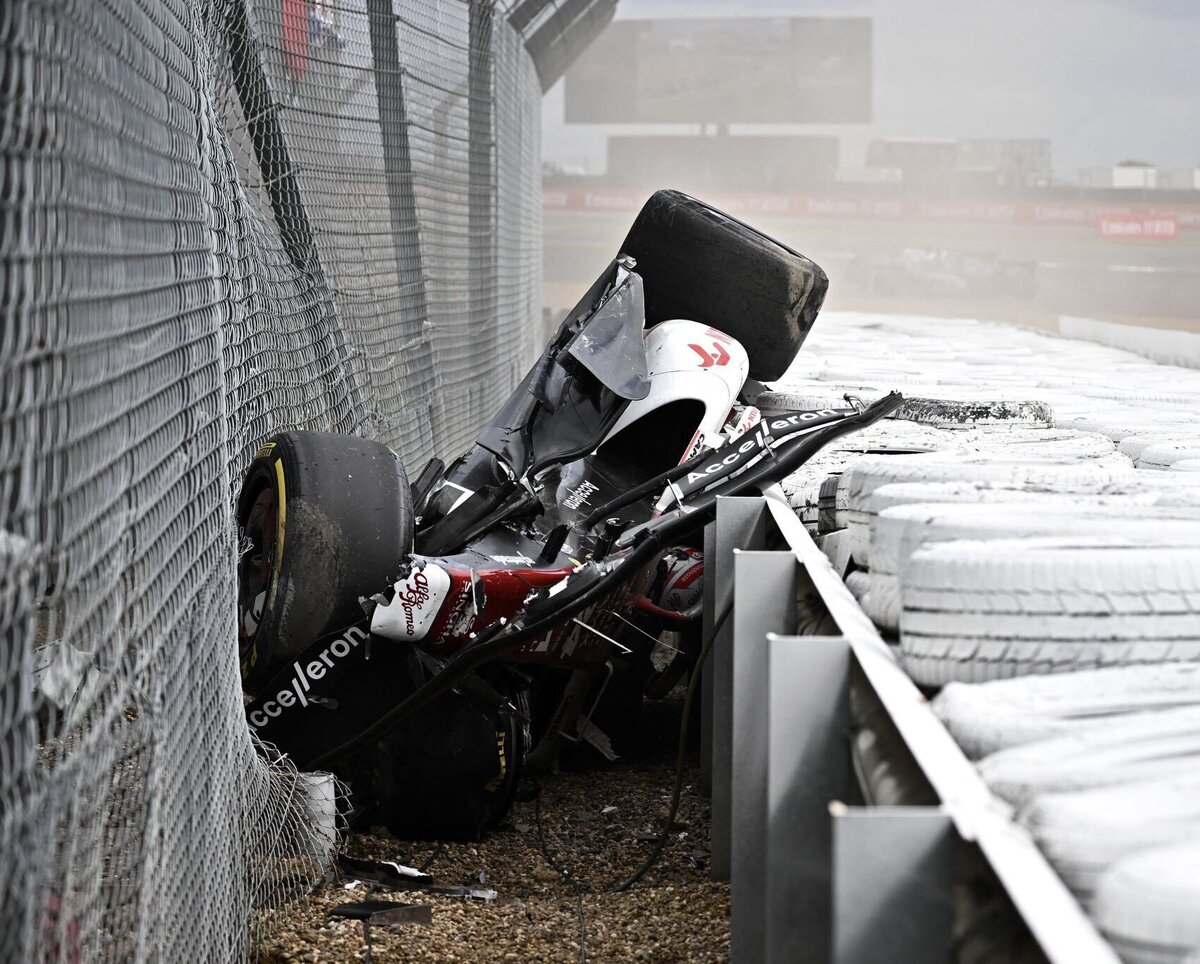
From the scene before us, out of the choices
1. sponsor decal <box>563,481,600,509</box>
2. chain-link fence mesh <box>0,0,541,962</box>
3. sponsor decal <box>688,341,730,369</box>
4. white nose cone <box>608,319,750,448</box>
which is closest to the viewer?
chain-link fence mesh <box>0,0,541,962</box>

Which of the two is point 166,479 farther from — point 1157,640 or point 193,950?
point 1157,640

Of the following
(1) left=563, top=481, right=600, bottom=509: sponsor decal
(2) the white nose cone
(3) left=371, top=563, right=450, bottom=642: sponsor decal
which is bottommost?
(3) left=371, top=563, right=450, bottom=642: sponsor decal

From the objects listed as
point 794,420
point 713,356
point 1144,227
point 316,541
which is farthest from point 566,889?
point 1144,227

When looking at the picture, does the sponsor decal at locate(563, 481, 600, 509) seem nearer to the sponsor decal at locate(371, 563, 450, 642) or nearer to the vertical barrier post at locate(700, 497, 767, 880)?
the vertical barrier post at locate(700, 497, 767, 880)

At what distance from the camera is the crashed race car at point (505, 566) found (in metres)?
3.29

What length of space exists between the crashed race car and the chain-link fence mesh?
0.23m

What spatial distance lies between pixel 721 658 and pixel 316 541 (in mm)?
936

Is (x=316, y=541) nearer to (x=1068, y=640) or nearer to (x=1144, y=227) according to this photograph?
(x=1068, y=640)

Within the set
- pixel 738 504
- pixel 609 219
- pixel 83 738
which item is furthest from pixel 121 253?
pixel 609 219

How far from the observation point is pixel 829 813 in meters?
1.80

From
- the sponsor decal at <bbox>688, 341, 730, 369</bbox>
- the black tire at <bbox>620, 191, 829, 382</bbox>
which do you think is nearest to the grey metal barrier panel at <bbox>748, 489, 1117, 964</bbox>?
the sponsor decal at <bbox>688, 341, 730, 369</bbox>

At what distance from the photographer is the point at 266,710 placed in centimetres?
338

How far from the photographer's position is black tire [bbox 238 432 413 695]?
128 inches

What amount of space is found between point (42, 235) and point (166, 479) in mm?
734
